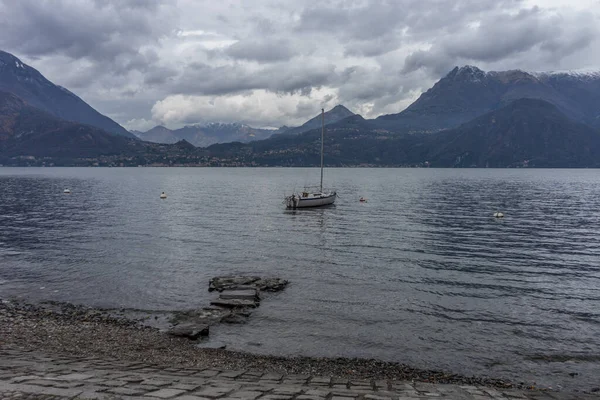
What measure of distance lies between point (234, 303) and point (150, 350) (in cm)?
685

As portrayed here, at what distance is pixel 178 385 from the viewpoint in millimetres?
10594

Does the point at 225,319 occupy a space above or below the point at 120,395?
below

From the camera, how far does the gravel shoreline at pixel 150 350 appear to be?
1516cm

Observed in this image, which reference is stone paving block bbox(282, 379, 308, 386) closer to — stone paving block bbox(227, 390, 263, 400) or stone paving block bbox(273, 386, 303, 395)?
stone paving block bbox(273, 386, 303, 395)

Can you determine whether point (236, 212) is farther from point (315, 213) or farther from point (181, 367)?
point (181, 367)

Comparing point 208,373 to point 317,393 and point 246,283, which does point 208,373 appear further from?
point 246,283

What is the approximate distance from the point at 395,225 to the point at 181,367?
43154mm

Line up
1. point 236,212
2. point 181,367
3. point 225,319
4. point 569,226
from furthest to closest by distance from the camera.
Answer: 1. point 236,212
2. point 569,226
3. point 225,319
4. point 181,367

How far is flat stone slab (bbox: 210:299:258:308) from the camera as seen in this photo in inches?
912

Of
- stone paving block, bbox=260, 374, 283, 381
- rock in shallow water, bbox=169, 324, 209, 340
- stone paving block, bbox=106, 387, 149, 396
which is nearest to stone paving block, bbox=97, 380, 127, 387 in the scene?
stone paving block, bbox=106, 387, 149, 396

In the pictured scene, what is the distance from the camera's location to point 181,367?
551 inches

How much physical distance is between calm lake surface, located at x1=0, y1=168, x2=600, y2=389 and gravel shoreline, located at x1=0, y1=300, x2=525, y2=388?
1386mm

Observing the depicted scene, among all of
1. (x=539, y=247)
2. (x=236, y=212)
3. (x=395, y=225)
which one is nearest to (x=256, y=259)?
(x=395, y=225)

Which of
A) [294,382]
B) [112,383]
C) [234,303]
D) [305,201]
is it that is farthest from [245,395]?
[305,201]
